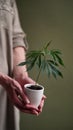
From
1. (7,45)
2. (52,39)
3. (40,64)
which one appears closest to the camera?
(40,64)

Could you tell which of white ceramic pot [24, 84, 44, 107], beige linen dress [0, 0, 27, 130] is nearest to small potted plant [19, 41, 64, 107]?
white ceramic pot [24, 84, 44, 107]

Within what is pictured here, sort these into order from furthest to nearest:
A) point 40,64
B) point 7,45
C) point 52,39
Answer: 1. point 52,39
2. point 7,45
3. point 40,64

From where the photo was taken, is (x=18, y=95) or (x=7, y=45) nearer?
(x=18, y=95)

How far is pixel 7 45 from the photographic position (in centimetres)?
86

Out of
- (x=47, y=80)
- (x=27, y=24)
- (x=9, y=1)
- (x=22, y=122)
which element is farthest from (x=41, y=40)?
(x=22, y=122)

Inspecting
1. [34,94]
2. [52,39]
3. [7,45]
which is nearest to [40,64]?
[34,94]

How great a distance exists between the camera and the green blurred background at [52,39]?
1109 millimetres

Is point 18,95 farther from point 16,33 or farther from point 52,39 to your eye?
point 52,39

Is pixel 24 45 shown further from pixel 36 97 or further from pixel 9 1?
pixel 36 97

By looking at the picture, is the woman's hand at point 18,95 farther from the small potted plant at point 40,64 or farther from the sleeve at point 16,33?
the sleeve at point 16,33

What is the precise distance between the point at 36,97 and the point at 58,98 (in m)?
0.53

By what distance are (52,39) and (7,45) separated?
1.13 ft

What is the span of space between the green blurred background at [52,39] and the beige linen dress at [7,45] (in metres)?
0.20

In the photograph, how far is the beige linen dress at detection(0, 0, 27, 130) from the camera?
847 mm
